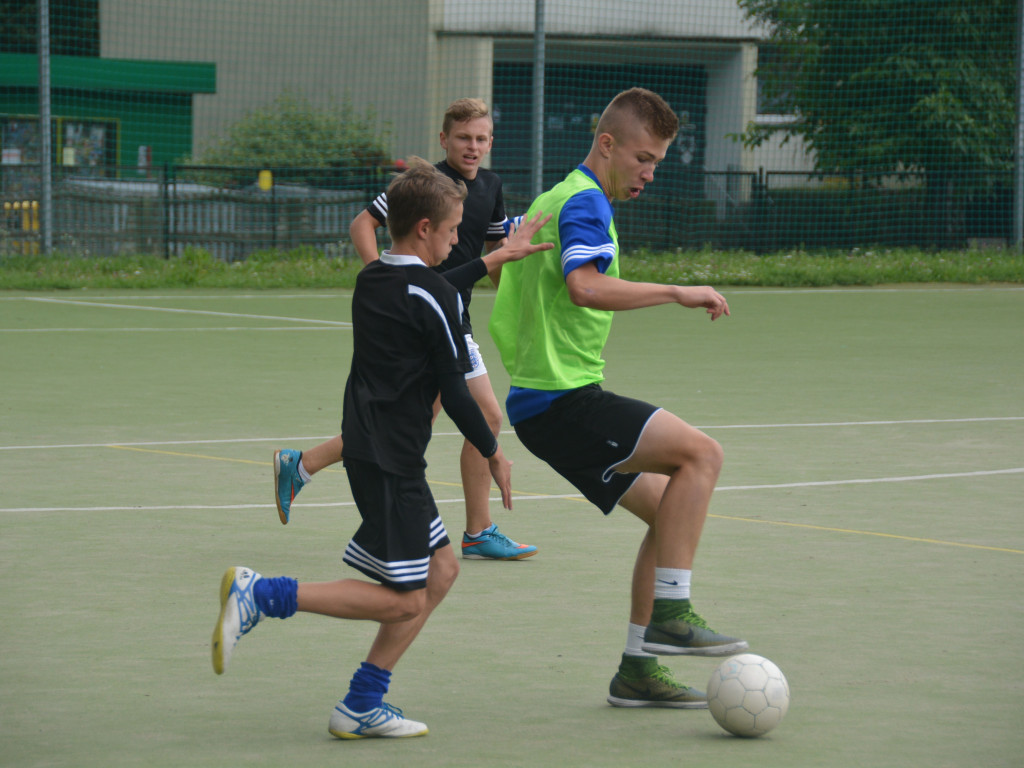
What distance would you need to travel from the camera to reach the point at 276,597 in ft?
12.9

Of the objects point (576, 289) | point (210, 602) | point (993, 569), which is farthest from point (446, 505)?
point (576, 289)

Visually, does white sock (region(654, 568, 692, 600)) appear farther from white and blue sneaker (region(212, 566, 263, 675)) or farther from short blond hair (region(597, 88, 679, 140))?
short blond hair (region(597, 88, 679, 140))

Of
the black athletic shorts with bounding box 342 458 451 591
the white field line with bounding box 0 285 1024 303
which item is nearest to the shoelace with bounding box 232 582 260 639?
the black athletic shorts with bounding box 342 458 451 591

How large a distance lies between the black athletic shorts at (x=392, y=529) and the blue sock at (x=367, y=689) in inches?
10.1

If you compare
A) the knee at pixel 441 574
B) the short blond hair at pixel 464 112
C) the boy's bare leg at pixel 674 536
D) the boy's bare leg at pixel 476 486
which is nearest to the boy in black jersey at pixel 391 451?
the knee at pixel 441 574

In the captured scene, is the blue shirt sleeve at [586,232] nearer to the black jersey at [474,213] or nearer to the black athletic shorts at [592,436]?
Result: the black athletic shorts at [592,436]

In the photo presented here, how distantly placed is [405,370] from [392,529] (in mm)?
403

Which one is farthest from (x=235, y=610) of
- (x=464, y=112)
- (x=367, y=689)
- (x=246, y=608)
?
(x=464, y=112)

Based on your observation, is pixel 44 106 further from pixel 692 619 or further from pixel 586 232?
pixel 692 619

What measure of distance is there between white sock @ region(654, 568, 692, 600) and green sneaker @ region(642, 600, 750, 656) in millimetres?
19

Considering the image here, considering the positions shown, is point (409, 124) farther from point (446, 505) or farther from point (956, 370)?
point (446, 505)

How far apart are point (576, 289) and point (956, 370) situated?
8686 millimetres

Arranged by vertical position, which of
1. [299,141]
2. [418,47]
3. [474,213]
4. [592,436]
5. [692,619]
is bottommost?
[692,619]

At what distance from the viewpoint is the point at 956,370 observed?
40.8 feet
